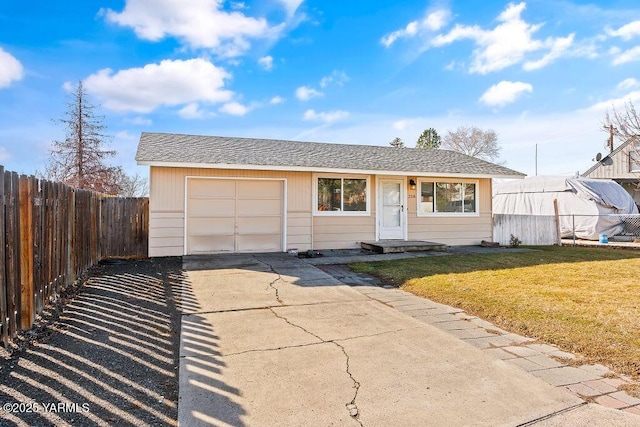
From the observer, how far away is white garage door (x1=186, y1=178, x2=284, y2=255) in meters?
10.0

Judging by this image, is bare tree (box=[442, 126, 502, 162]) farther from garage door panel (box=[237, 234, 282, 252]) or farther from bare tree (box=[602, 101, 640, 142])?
garage door panel (box=[237, 234, 282, 252])

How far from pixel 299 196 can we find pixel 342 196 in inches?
56.5

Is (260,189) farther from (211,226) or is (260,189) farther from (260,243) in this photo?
(211,226)

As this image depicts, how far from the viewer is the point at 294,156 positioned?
1141cm

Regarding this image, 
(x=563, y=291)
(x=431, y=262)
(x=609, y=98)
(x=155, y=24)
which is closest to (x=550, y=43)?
(x=609, y=98)

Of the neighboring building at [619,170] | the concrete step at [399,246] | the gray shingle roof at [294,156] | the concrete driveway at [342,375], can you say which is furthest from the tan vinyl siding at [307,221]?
the neighboring building at [619,170]

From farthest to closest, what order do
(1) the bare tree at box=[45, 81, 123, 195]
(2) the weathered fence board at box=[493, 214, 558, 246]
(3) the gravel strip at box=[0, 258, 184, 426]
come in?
1. (1) the bare tree at box=[45, 81, 123, 195]
2. (2) the weathered fence board at box=[493, 214, 558, 246]
3. (3) the gravel strip at box=[0, 258, 184, 426]

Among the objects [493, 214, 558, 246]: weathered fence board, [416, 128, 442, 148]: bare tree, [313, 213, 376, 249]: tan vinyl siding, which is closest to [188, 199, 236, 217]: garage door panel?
[313, 213, 376, 249]: tan vinyl siding

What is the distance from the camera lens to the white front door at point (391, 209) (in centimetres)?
1190

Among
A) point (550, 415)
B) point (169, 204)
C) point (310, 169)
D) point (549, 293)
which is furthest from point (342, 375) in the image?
point (169, 204)

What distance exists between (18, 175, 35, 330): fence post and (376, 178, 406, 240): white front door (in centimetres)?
934

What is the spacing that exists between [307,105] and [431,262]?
1159cm

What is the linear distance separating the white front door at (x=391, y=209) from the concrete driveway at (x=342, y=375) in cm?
676

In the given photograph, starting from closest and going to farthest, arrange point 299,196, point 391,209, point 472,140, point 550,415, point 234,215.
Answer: point 550,415 < point 234,215 < point 299,196 < point 391,209 < point 472,140
